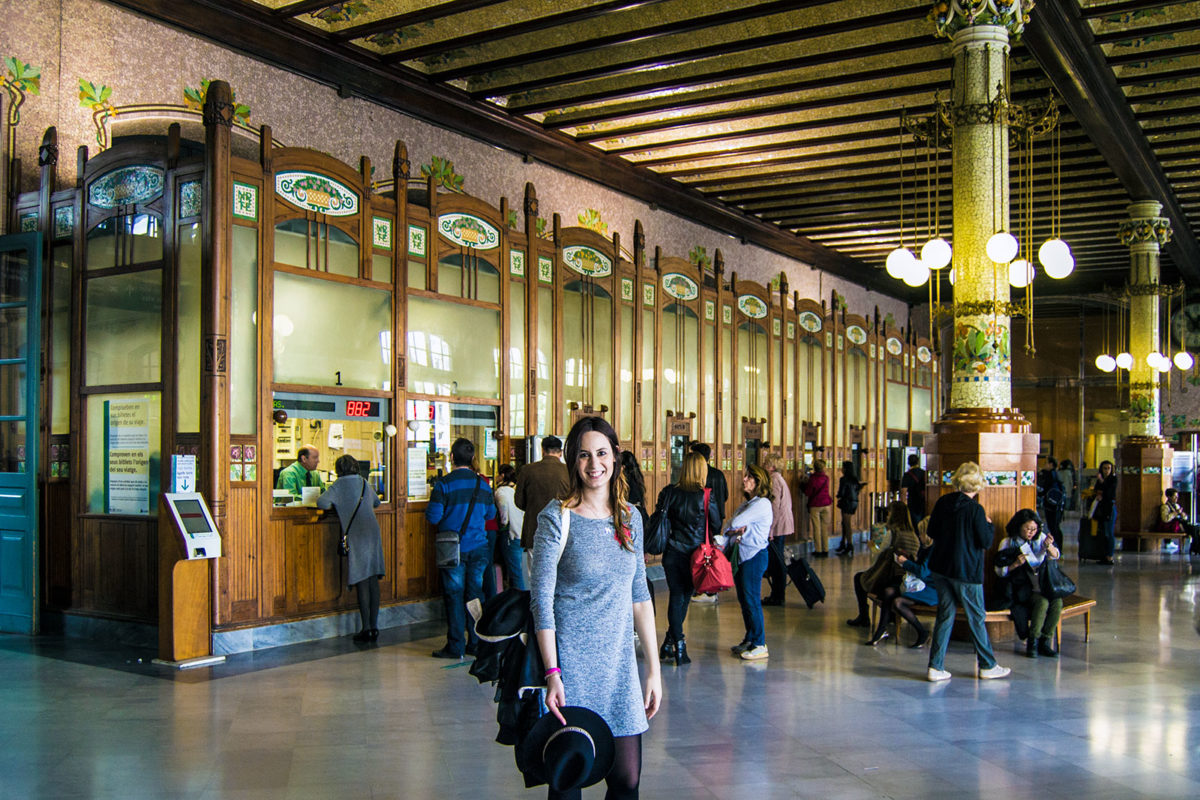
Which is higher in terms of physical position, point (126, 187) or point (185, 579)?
point (126, 187)

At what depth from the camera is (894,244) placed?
733 inches

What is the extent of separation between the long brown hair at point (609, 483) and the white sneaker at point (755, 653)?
4.44 meters

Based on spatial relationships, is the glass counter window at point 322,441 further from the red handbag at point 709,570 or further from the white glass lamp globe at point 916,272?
the white glass lamp globe at point 916,272

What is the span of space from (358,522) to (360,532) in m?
0.08

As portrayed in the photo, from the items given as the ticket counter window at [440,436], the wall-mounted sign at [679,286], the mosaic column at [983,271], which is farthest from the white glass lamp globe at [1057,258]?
the wall-mounted sign at [679,286]

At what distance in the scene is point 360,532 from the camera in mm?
8016

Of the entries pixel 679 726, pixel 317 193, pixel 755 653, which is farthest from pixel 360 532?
pixel 679 726

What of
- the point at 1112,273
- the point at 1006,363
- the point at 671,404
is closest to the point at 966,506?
the point at 1006,363

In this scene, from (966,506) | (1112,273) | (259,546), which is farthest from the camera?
(1112,273)

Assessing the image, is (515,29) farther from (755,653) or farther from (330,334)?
(755,653)

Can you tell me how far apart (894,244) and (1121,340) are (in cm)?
661

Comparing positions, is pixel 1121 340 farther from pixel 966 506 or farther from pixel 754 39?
pixel 966 506

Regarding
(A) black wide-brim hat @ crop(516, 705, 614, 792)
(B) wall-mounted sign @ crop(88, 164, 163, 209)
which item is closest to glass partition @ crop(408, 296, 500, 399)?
(B) wall-mounted sign @ crop(88, 164, 163, 209)

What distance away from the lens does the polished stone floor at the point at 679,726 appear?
461 centimetres
